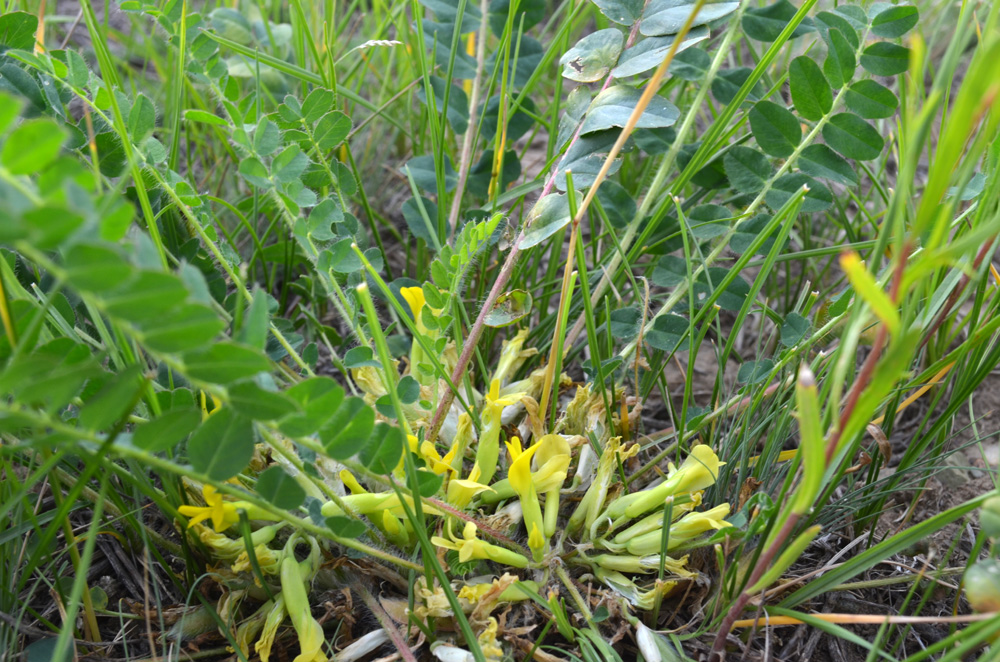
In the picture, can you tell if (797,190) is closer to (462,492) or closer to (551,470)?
(551,470)

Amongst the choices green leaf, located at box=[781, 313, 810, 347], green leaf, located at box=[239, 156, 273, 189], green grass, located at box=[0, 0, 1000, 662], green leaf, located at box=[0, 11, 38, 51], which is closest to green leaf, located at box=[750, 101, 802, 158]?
green grass, located at box=[0, 0, 1000, 662]

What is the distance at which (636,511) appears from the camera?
3.93 ft

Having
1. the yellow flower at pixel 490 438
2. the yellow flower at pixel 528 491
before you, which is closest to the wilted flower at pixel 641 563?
the yellow flower at pixel 528 491

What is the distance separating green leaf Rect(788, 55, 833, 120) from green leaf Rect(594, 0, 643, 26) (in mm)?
313

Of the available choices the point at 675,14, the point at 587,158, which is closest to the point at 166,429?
the point at 587,158

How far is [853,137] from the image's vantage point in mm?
1394

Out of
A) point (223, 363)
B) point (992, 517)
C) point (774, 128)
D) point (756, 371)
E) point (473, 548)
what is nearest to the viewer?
point (223, 363)

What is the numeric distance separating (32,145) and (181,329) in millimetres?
198

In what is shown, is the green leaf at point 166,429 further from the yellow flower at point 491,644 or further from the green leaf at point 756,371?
the green leaf at point 756,371

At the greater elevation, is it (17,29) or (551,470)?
(17,29)

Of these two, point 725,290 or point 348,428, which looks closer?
point 348,428

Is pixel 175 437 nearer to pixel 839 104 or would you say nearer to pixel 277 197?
pixel 277 197

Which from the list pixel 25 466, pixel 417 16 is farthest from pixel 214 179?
pixel 25 466

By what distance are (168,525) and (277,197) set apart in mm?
644
